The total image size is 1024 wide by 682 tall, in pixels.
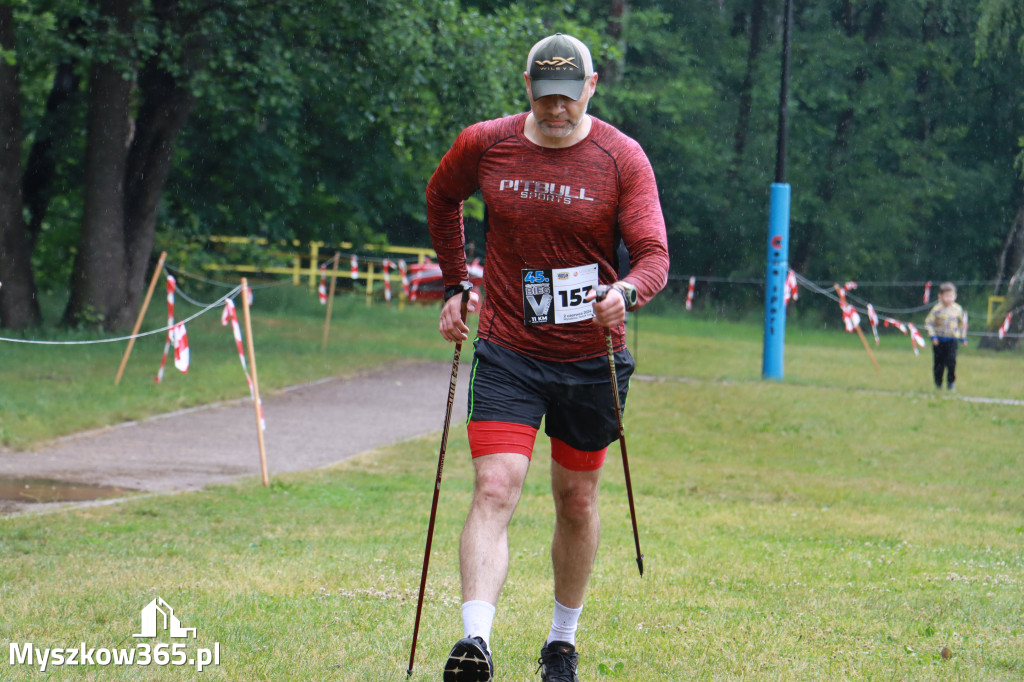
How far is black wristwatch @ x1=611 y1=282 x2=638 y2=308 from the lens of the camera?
4.02 metres

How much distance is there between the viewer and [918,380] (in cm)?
2244

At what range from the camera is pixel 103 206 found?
20.5m

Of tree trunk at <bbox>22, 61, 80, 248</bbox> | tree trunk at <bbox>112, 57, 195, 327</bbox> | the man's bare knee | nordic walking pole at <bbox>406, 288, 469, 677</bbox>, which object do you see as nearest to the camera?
nordic walking pole at <bbox>406, 288, 469, 677</bbox>

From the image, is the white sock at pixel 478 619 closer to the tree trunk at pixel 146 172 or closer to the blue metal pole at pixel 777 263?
the blue metal pole at pixel 777 263

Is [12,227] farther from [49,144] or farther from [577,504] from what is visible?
[577,504]

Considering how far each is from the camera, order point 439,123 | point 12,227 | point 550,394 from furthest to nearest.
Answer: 1. point 439,123
2. point 12,227
3. point 550,394

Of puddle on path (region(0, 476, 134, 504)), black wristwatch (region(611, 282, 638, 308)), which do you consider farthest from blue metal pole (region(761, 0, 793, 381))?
black wristwatch (region(611, 282, 638, 308))

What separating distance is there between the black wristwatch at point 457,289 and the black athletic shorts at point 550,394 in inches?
11.1

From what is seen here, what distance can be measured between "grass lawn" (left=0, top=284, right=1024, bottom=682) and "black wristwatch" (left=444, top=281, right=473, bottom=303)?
53.4 inches

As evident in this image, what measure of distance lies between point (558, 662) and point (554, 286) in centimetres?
133

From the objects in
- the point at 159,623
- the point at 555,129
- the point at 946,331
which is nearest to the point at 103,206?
the point at 946,331

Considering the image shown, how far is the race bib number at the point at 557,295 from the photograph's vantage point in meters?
4.25

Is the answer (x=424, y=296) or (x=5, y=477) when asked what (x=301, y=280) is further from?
(x=5, y=477)

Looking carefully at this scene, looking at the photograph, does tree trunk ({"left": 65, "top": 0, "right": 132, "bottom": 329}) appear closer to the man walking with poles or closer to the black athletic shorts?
the man walking with poles
